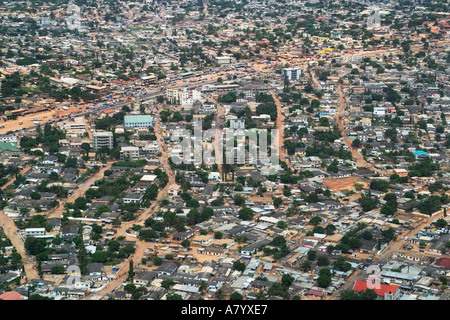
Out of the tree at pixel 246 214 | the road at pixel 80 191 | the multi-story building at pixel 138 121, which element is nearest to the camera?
the tree at pixel 246 214

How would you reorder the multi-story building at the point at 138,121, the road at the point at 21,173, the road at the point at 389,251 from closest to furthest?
the road at the point at 389,251 < the road at the point at 21,173 < the multi-story building at the point at 138,121

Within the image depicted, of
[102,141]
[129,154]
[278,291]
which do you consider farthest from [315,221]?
[102,141]

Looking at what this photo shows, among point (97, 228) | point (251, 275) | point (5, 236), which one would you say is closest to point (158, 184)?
point (97, 228)

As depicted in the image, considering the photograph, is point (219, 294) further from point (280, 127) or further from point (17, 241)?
point (280, 127)

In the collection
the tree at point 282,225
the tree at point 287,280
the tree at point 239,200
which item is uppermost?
the tree at point 287,280

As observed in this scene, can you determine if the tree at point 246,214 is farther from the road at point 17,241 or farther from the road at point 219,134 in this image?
the road at point 17,241

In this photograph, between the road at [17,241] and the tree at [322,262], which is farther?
the tree at [322,262]

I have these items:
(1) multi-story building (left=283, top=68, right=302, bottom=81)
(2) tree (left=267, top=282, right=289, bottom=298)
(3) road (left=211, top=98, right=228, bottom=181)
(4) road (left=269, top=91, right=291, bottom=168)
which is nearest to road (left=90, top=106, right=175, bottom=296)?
(3) road (left=211, top=98, right=228, bottom=181)

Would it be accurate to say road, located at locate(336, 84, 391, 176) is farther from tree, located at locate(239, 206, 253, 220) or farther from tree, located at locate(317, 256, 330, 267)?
tree, located at locate(317, 256, 330, 267)

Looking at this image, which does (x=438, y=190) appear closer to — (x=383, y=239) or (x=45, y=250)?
(x=383, y=239)

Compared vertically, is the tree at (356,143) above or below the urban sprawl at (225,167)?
below

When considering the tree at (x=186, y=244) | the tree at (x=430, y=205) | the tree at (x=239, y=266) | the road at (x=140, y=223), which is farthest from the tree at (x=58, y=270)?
the tree at (x=430, y=205)

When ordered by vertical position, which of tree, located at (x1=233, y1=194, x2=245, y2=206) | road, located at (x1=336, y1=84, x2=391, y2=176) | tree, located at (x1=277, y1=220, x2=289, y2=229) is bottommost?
road, located at (x1=336, y1=84, x2=391, y2=176)

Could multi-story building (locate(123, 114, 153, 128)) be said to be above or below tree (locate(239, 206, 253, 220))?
above
